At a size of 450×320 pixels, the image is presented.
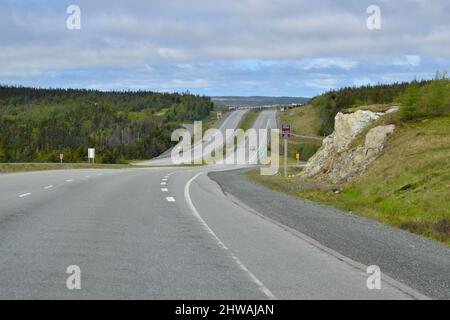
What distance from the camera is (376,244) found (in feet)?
41.7

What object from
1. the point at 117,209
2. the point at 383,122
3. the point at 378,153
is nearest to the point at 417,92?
the point at 383,122

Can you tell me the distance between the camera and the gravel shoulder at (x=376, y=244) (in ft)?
30.8

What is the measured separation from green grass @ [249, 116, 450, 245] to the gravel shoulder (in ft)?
2.91

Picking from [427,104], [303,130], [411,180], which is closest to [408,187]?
[411,180]

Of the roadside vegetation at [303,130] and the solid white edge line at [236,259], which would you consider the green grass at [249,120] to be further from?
the solid white edge line at [236,259]

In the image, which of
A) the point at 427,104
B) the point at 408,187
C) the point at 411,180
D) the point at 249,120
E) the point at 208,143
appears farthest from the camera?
the point at 249,120

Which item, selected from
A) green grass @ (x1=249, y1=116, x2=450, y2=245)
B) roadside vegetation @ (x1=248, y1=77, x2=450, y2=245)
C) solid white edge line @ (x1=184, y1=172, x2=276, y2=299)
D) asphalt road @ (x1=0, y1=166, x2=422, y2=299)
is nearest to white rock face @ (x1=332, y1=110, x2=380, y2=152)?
roadside vegetation @ (x1=248, y1=77, x2=450, y2=245)

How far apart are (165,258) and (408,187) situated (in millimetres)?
13430

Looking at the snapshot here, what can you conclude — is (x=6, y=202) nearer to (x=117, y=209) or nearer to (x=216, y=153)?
(x=117, y=209)

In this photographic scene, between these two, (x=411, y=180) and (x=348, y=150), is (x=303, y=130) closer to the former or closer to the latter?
(x=348, y=150)

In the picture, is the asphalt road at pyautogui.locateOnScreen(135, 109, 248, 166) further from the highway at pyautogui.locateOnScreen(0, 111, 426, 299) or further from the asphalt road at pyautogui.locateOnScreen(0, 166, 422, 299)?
the asphalt road at pyautogui.locateOnScreen(0, 166, 422, 299)

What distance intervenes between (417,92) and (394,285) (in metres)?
26.1

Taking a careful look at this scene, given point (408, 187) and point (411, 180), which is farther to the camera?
point (411, 180)

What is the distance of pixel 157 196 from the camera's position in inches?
973
